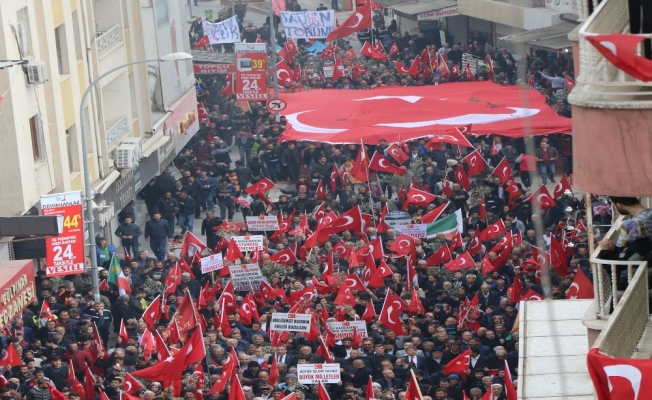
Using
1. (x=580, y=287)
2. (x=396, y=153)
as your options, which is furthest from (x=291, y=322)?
(x=396, y=153)

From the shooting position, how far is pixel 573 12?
4184cm

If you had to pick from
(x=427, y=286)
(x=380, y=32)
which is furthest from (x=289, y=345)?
(x=380, y=32)

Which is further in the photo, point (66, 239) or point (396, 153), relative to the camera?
point (396, 153)

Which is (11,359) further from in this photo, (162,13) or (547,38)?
(547,38)

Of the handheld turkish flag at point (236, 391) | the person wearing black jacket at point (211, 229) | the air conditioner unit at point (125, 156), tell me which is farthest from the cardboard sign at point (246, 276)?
the air conditioner unit at point (125, 156)

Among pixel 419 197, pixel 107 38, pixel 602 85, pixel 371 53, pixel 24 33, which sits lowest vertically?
pixel 371 53

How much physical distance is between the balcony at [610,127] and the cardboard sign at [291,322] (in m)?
10.3

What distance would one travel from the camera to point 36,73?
25719 millimetres

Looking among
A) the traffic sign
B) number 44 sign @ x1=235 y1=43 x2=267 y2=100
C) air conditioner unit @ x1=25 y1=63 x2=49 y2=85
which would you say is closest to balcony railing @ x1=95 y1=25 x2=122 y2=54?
the traffic sign

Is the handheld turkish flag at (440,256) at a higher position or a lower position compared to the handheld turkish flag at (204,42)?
higher

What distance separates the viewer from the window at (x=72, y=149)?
29.1m

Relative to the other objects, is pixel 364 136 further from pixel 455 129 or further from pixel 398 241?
pixel 398 241

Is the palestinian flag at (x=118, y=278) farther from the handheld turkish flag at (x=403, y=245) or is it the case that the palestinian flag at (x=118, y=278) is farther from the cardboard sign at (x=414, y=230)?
the cardboard sign at (x=414, y=230)

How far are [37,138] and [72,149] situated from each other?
2.33m
